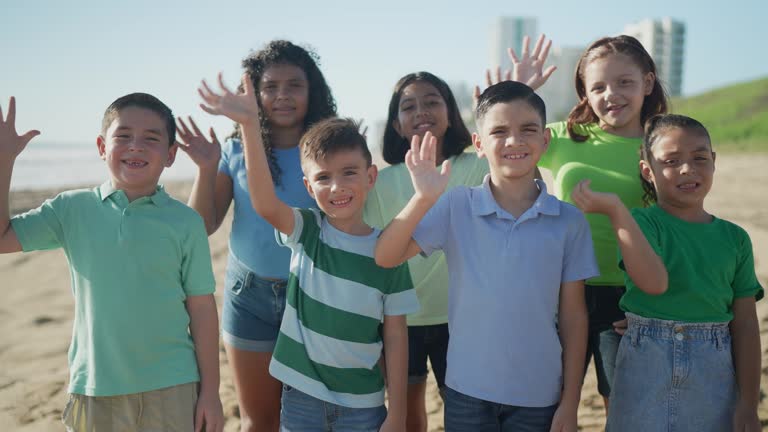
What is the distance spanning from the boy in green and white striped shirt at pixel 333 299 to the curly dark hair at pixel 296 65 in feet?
2.35

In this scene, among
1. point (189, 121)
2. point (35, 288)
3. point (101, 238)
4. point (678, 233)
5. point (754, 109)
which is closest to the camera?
point (101, 238)

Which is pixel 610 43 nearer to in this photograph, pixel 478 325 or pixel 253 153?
pixel 478 325

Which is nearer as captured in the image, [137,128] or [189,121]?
[137,128]

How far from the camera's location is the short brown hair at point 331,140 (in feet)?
8.45

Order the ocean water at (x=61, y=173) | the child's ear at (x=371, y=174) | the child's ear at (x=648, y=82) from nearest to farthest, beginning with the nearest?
the child's ear at (x=371, y=174), the child's ear at (x=648, y=82), the ocean water at (x=61, y=173)

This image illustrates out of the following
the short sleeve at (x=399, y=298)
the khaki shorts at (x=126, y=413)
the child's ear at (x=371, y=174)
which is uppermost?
the child's ear at (x=371, y=174)

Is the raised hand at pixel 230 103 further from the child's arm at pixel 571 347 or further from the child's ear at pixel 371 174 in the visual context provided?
the child's arm at pixel 571 347

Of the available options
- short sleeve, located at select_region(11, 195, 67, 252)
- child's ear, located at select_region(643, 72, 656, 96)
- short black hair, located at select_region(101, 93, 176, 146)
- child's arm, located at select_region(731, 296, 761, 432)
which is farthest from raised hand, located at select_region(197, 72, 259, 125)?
child's arm, located at select_region(731, 296, 761, 432)

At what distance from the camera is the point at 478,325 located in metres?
2.39

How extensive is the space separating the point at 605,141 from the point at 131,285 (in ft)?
7.16

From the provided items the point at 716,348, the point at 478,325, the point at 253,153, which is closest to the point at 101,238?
the point at 253,153

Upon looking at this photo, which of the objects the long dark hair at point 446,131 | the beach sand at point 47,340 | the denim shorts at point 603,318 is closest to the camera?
the denim shorts at point 603,318

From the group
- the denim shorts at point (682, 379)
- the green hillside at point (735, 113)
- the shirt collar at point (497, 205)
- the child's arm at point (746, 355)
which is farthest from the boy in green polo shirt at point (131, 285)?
the green hillside at point (735, 113)

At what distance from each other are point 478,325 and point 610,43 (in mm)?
1616
